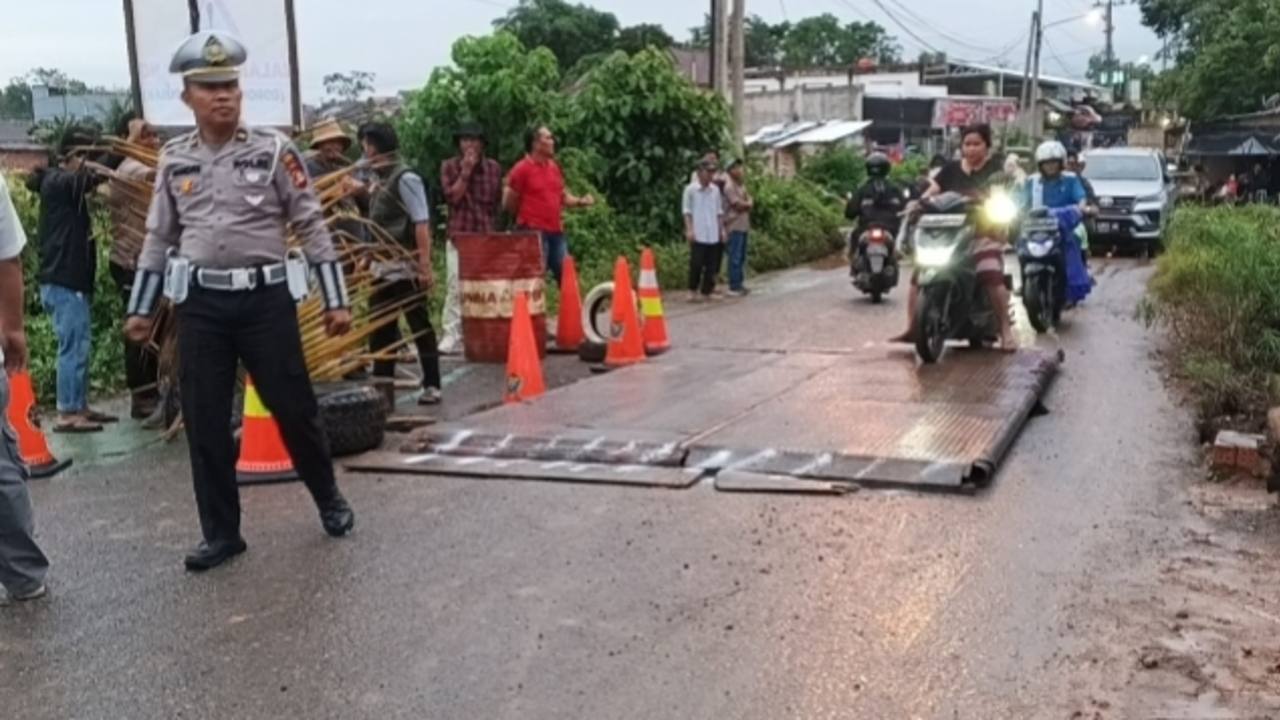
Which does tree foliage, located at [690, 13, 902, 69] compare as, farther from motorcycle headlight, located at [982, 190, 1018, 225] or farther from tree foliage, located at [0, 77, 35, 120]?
motorcycle headlight, located at [982, 190, 1018, 225]

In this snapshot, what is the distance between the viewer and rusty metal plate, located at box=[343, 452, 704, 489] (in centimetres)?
626

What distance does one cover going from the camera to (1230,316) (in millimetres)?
8266

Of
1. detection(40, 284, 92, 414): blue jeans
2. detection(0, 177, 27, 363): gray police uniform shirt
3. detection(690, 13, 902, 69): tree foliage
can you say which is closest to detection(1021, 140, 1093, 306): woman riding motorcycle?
detection(40, 284, 92, 414): blue jeans

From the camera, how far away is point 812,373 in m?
9.26

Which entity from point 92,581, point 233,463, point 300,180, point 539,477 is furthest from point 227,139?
point 539,477

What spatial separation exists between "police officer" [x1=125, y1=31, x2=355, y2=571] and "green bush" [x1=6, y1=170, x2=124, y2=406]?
3.43 metres

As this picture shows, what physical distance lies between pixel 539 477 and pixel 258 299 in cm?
181

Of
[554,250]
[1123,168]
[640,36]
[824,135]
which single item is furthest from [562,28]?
[554,250]

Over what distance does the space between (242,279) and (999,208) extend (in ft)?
20.3

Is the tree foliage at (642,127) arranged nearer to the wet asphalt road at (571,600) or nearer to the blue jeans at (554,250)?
the blue jeans at (554,250)

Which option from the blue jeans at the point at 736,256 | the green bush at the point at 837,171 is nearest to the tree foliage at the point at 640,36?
the green bush at the point at 837,171

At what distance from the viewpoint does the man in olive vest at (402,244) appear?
816 centimetres

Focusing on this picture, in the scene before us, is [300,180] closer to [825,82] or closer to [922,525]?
[922,525]

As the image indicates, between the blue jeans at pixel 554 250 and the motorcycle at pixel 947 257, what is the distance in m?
3.84
